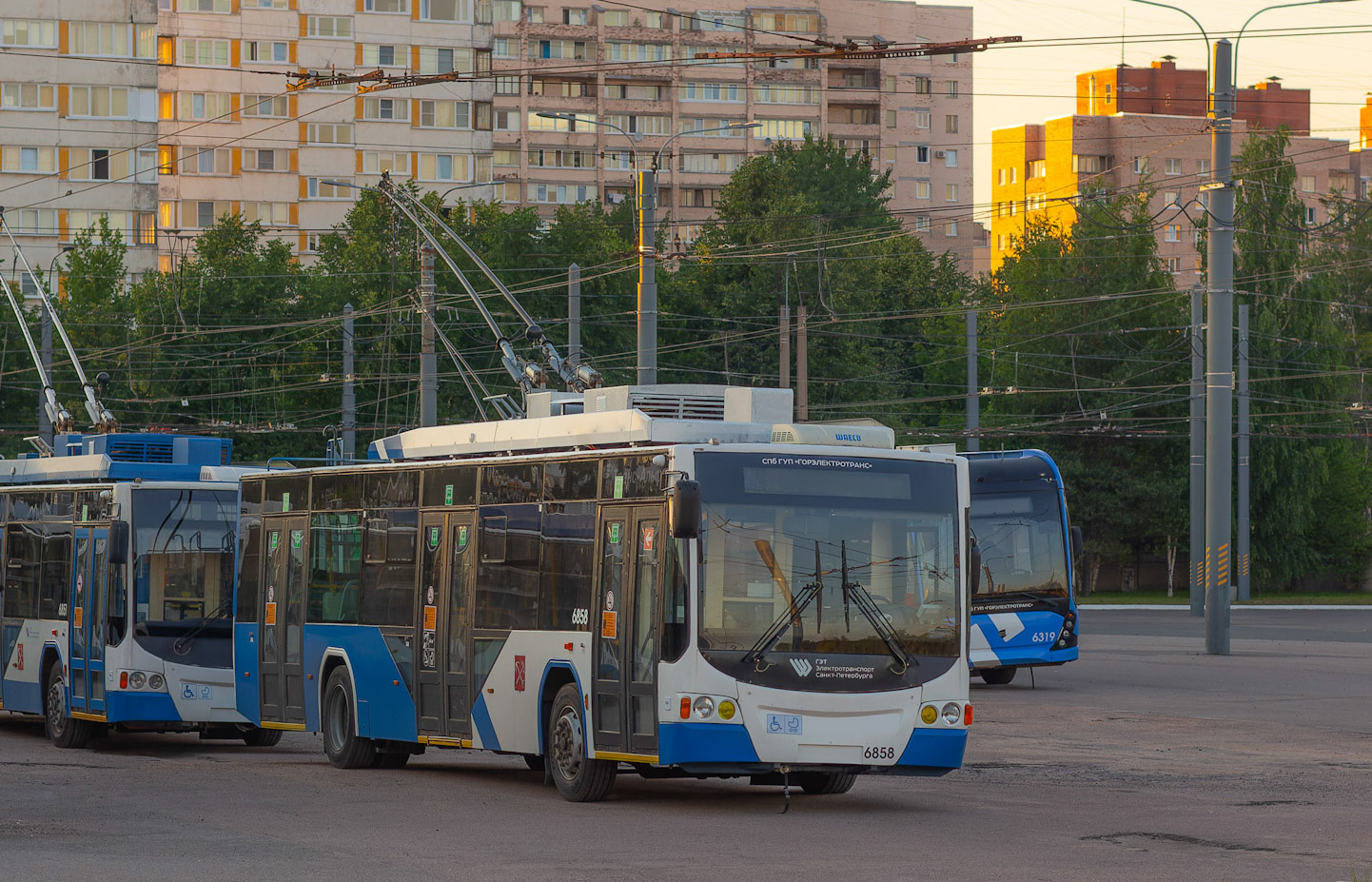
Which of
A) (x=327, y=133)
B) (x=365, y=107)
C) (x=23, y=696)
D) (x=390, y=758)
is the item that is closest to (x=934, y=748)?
(x=390, y=758)

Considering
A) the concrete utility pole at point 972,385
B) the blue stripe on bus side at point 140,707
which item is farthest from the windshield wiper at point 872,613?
the concrete utility pole at point 972,385

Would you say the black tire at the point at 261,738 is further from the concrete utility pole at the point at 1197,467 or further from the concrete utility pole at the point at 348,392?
the concrete utility pole at the point at 1197,467

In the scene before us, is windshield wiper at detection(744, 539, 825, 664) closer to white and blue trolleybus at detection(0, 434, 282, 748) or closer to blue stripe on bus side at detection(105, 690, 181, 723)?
white and blue trolleybus at detection(0, 434, 282, 748)

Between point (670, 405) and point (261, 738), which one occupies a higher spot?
point (670, 405)

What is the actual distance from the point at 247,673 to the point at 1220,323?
720 inches

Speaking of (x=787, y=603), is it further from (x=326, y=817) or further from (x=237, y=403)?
(x=237, y=403)

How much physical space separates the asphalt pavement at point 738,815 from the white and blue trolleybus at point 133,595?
0.49 metres

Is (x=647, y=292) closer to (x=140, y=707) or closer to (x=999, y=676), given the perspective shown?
(x=999, y=676)

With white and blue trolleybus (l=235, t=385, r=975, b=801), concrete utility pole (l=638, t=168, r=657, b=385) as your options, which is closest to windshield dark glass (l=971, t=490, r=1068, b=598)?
concrete utility pole (l=638, t=168, r=657, b=385)

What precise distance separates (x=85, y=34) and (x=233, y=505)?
78.6 m

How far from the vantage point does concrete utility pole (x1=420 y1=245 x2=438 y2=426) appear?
1219 inches

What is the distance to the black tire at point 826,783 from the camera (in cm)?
1498

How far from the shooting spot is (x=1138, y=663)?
3253cm

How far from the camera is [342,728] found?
17.8 m
